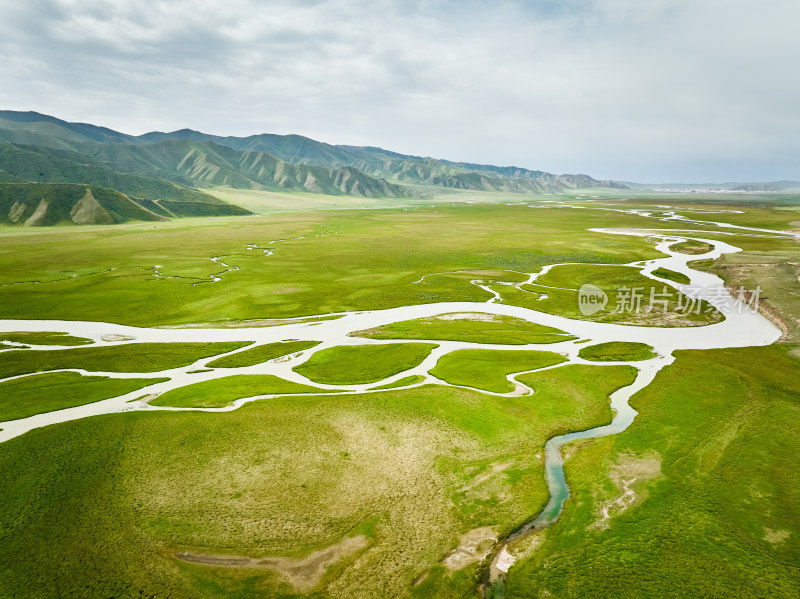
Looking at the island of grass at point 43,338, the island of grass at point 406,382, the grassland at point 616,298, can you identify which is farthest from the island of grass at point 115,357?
the grassland at point 616,298

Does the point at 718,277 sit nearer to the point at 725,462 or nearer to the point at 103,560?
the point at 725,462

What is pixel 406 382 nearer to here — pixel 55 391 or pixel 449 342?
pixel 449 342

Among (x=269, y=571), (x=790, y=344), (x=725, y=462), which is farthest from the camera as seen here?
(x=790, y=344)

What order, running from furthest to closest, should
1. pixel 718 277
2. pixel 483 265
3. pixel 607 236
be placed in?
pixel 607 236 < pixel 483 265 < pixel 718 277

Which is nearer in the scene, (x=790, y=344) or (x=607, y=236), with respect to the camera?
(x=790, y=344)

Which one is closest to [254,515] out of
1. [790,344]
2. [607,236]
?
[790,344]

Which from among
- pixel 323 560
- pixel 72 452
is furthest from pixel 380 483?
pixel 72 452
